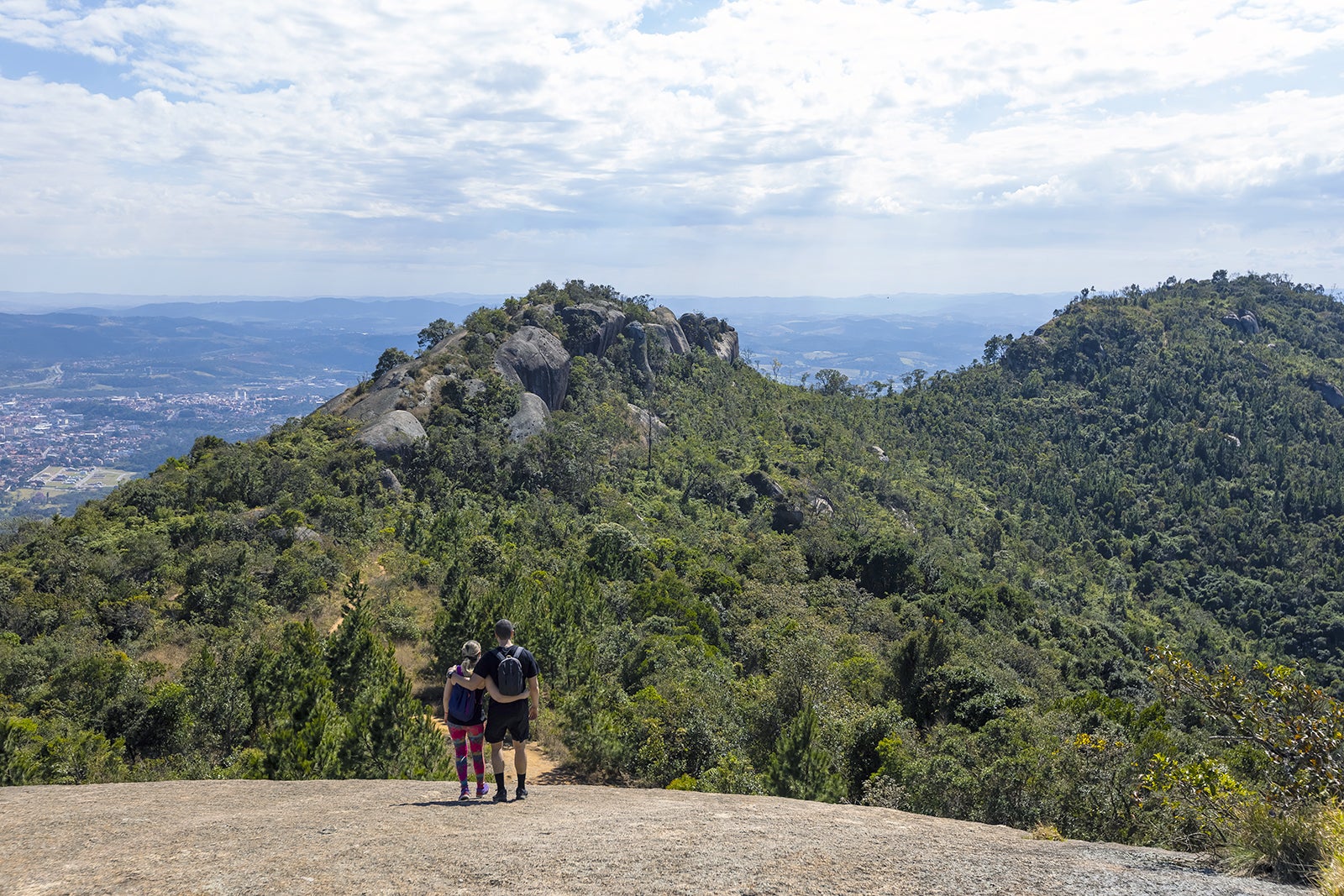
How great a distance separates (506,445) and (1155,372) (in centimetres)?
11264

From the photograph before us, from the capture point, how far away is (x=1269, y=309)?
145250 mm

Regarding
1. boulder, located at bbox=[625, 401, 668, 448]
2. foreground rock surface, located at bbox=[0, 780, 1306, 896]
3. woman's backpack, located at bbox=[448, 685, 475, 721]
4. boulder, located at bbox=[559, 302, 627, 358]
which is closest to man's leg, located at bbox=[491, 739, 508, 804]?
foreground rock surface, located at bbox=[0, 780, 1306, 896]

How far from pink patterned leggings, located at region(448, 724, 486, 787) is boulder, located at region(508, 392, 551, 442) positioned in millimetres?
58450

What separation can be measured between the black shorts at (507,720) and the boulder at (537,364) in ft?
218

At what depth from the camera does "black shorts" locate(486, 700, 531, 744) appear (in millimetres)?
9352

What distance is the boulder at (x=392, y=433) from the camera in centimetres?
5588

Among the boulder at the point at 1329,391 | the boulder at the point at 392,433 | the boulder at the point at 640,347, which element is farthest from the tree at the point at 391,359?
the boulder at the point at 1329,391

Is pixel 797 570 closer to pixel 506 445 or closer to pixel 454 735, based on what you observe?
pixel 506 445

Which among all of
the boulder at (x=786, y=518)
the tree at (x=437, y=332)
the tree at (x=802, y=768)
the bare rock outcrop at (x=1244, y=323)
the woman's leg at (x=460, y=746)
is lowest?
the boulder at (x=786, y=518)

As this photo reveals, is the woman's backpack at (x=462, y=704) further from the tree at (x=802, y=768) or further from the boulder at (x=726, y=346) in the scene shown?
the boulder at (x=726, y=346)

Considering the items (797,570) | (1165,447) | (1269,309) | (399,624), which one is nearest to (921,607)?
(797,570)

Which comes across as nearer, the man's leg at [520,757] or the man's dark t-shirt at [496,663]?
the man's dark t-shirt at [496,663]

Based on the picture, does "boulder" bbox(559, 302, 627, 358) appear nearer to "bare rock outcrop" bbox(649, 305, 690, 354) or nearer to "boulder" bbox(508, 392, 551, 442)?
"bare rock outcrop" bbox(649, 305, 690, 354)

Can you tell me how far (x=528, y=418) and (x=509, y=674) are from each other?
6252 cm
